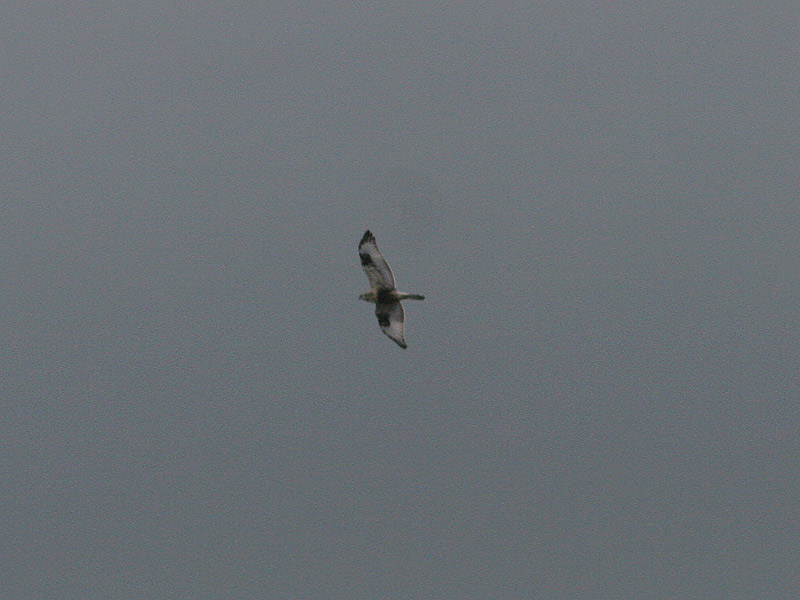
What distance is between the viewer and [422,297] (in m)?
108

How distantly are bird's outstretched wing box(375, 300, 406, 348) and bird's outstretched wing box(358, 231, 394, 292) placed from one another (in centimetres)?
162

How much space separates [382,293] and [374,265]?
8.42ft

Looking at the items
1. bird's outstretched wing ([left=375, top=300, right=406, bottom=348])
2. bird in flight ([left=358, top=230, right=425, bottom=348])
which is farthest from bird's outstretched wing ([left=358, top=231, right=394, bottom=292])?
bird's outstretched wing ([left=375, top=300, right=406, bottom=348])

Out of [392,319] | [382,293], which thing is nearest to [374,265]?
[382,293]

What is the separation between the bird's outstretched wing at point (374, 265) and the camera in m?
109

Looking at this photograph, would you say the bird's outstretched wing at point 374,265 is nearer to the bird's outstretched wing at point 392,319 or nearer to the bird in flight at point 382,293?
the bird in flight at point 382,293

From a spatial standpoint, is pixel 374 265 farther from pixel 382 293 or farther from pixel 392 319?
pixel 392 319

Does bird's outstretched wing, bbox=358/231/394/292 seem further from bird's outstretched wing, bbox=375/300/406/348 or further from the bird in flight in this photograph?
bird's outstretched wing, bbox=375/300/406/348

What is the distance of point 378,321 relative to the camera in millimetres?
111125

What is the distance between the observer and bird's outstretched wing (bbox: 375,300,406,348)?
111m

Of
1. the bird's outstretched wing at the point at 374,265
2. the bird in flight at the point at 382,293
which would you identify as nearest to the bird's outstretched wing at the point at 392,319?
the bird in flight at the point at 382,293

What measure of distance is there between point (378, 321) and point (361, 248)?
6516mm

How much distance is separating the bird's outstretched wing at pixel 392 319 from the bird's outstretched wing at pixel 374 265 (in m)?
1.62

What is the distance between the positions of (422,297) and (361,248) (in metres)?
6.69
